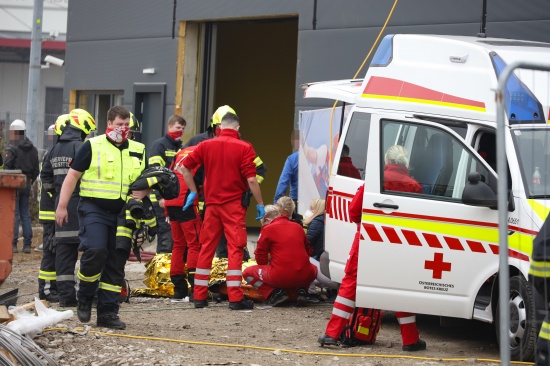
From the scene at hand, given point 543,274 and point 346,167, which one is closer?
point 543,274

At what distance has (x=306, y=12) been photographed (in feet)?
54.1

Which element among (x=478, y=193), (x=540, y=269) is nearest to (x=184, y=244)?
(x=478, y=193)

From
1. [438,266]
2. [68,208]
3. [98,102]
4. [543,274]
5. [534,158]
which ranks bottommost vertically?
[438,266]

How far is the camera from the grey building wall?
14017 mm

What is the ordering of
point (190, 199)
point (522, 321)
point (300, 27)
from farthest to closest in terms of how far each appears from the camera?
1. point (300, 27)
2. point (190, 199)
3. point (522, 321)

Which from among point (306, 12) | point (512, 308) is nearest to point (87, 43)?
point (306, 12)

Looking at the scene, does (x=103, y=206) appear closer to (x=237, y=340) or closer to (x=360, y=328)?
(x=237, y=340)

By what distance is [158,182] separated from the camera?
368 inches

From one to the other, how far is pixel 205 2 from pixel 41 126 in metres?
17.4

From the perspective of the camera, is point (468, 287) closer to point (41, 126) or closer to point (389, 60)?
point (389, 60)

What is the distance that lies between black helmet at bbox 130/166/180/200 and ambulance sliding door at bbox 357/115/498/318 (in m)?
1.79

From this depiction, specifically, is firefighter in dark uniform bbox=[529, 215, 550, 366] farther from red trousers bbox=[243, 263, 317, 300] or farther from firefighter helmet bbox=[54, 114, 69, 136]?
firefighter helmet bbox=[54, 114, 69, 136]

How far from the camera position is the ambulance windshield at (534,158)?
8.27m

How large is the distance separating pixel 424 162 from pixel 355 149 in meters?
1.07
